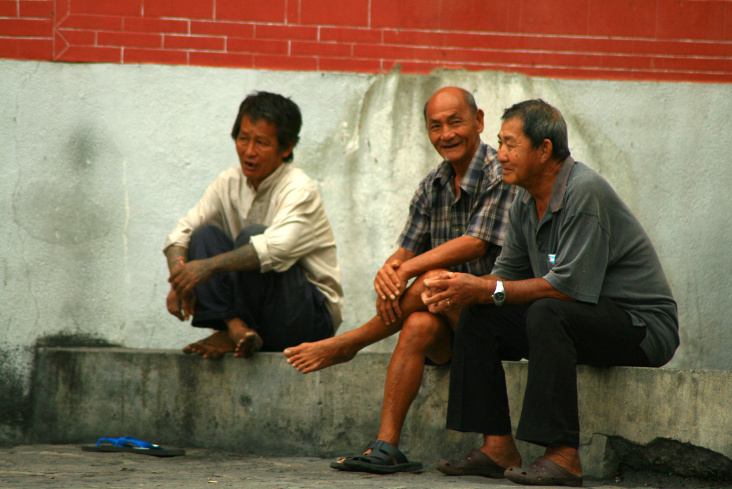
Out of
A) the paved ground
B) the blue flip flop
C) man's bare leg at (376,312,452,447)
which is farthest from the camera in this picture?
the blue flip flop

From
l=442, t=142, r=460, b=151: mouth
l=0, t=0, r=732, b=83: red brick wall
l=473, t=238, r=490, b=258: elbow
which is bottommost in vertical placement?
l=473, t=238, r=490, b=258: elbow

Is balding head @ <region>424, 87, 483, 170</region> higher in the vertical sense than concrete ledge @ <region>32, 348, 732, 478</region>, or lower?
higher

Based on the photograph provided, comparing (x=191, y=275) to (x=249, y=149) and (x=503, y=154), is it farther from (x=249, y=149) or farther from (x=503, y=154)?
(x=503, y=154)

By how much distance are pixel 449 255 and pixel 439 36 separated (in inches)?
71.1

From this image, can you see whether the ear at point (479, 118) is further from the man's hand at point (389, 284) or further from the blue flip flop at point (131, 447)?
the blue flip flop at point (131, 447)

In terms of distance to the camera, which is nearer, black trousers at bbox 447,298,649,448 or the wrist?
black trousers at bbox 447,298,649,448

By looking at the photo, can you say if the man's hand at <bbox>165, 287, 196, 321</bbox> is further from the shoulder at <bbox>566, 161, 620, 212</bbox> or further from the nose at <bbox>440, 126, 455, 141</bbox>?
the shoulder at <bbox>566, 161, 620, 212</bbox>

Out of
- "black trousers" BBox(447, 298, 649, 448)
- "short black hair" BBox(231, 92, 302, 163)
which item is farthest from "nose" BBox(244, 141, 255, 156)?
"black trousers" BBox(447, 298, 649, 448)

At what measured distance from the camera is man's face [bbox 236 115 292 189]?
12.6ft

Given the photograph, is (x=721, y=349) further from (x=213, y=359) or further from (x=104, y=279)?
(x=104, y=279)

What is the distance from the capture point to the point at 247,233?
3645 mm

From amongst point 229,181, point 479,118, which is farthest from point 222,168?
point 479,118

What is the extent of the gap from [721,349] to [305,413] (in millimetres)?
2453

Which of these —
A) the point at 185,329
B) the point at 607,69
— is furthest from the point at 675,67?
the point at 185,329
